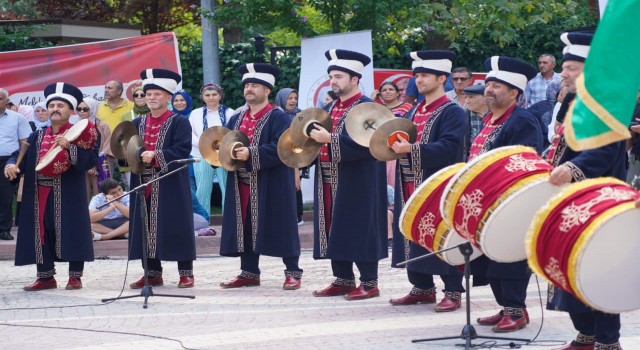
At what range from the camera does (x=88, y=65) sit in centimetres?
1864

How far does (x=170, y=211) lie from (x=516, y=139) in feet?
13.7

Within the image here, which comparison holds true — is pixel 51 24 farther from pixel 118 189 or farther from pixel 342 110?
pixel 342 110

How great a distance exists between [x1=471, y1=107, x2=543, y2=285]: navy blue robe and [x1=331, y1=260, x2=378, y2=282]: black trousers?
214 cm

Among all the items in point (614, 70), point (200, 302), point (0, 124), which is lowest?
point (200, 302)

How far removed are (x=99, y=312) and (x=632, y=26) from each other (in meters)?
5.76

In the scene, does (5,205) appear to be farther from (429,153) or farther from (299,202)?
(429,153)

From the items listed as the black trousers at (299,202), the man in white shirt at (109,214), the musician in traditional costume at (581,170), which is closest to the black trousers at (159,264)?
the man in white shirt at (109,214)

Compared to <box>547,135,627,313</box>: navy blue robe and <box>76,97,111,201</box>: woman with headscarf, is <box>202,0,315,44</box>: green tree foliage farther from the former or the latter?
<box>547,135,627,313</box>: navy blue robe

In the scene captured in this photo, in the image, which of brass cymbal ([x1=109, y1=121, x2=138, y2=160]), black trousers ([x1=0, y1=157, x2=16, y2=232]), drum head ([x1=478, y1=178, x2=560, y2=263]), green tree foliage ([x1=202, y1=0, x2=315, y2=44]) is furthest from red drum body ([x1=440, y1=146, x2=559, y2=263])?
green tree foliage ([x1=202, y1=0, x2=315, y2=44])

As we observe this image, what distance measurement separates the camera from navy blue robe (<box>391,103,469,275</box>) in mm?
10044

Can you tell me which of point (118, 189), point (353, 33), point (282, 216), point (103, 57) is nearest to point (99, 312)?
point (282, 216)

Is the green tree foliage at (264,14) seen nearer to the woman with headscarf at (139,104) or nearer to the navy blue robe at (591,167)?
the woman with headscarf at (139,104)

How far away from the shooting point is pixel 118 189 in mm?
15586

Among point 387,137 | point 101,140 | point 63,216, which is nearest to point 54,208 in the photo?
point 63,216
